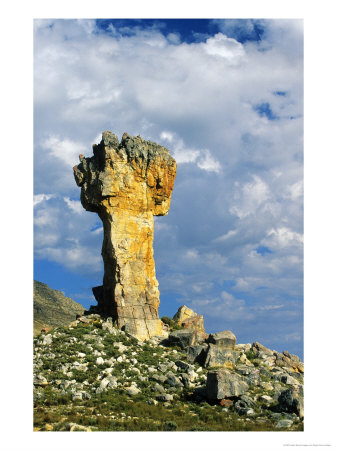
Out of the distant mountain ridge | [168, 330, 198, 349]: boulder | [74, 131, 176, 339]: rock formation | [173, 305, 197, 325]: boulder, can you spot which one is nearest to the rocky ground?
[168, 330, 198, 349]: boulder

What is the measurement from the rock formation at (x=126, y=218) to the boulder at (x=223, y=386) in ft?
33.2

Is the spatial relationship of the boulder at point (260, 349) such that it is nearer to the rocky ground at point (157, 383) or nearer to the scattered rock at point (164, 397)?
the rocky ground at point (157, 383)

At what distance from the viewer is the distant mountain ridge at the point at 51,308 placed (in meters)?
56.9

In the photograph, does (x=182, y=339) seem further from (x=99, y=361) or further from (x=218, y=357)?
(x=99, y=361)

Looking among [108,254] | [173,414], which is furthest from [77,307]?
[173,414]

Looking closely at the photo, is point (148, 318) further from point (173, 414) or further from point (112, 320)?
point (173, 414)

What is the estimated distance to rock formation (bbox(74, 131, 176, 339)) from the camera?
1340 inches

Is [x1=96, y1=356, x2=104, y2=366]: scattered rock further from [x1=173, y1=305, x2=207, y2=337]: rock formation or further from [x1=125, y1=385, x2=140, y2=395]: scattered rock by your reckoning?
[x1=173, y1=305, x2=207, y2=337]: rock formation

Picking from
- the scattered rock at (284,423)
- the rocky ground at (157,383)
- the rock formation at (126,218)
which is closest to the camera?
the scattered rock at (284,423)

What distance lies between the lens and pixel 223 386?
2364 centimetres

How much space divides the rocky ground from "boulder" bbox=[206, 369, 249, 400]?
0.05 m

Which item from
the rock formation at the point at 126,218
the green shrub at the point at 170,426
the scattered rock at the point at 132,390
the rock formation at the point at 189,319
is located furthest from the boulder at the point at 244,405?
the rock formation at the point at 189,319

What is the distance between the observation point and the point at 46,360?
91.8ft

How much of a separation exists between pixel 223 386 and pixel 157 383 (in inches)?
173
